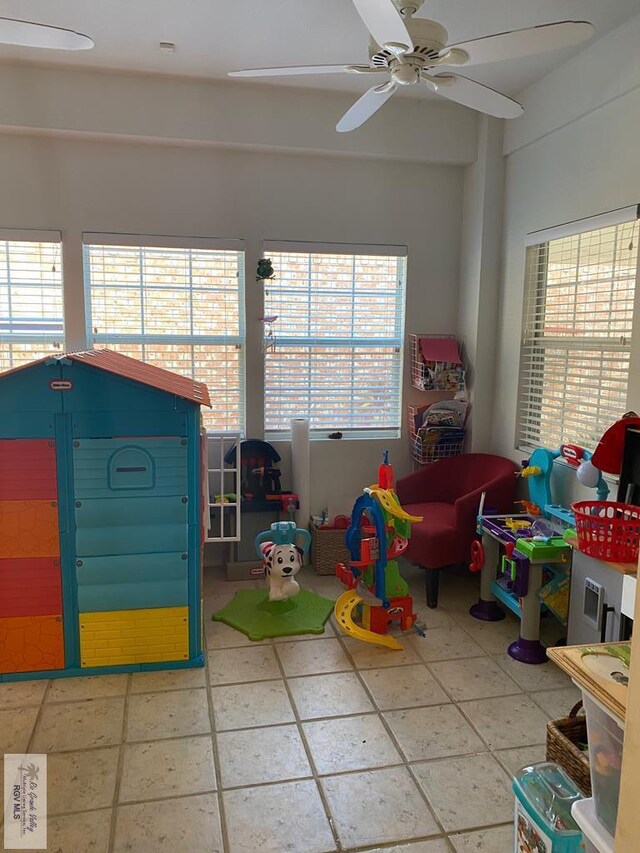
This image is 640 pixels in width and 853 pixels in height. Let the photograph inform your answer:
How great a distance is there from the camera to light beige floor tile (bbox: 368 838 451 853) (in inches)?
79.9

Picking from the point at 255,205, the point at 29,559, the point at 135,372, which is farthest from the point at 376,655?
the point at 255,205

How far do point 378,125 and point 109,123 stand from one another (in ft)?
5.47

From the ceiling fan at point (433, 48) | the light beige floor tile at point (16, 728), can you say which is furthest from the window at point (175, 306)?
the light beige floor tile at point (16, 728)

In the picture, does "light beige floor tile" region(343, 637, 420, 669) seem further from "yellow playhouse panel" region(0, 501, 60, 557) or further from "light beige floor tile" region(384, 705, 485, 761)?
"yellow playhouse panel" region(0, 501, 60, 557)

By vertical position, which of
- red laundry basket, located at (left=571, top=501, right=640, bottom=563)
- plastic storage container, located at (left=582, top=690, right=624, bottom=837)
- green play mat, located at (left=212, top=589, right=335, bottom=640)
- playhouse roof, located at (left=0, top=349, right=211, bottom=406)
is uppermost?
playhouse roof, located at (left=0, top=349, right=211, bottom=406)

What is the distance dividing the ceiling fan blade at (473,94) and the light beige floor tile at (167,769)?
9.17 feet

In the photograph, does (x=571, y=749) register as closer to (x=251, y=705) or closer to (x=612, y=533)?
(x=612, y=533)

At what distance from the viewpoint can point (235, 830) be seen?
211 cm

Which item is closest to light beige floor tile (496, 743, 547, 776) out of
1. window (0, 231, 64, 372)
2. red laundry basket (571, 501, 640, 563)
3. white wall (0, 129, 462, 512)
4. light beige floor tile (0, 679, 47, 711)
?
red laundry basket (571, 501, 640, 563)

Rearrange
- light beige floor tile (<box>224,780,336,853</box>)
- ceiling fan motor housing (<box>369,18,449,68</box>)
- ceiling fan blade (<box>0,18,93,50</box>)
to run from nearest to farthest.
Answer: light beige floor tile (<box>224,780,336,853</box>)
ceiling fan blade (<box>0,18,93,50</box>)
ceiling fan motor housing (<box>369,18,449,68</box>)

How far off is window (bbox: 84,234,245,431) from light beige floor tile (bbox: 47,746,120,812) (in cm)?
229

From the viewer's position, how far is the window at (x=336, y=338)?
14.3 feet

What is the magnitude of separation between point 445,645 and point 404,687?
49cm

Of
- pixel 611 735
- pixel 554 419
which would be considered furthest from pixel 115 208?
pixel 611 735
